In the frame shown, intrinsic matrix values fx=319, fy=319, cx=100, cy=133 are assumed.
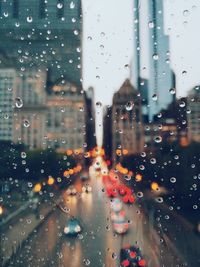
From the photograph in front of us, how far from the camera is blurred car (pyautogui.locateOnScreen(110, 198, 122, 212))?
1693 millimetres

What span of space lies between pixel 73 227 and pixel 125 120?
689mm

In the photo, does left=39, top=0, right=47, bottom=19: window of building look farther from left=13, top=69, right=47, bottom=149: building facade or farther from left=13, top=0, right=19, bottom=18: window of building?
left=13, top=69, right=47, bottom=149: building facade

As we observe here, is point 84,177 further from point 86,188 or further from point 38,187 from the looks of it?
point 38,187

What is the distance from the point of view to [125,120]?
187 centimetres

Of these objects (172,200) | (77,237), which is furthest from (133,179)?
(77,237)

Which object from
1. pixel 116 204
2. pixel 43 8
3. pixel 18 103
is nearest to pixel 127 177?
pixel 116 204

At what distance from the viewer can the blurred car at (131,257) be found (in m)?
1.67

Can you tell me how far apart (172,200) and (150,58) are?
2.77 ft

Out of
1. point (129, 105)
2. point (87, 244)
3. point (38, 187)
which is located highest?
point (129, 105)

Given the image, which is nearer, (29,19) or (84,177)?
(29,19)

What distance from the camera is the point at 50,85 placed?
6.12 ft

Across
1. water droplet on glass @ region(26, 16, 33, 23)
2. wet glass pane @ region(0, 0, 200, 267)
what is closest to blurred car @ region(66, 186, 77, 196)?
wet glass pane @ region(0, 0, 200, 267)

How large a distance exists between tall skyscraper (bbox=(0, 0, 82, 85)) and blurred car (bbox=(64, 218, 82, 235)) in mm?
774

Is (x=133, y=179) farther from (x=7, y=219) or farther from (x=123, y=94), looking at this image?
(x=7, y=219)
